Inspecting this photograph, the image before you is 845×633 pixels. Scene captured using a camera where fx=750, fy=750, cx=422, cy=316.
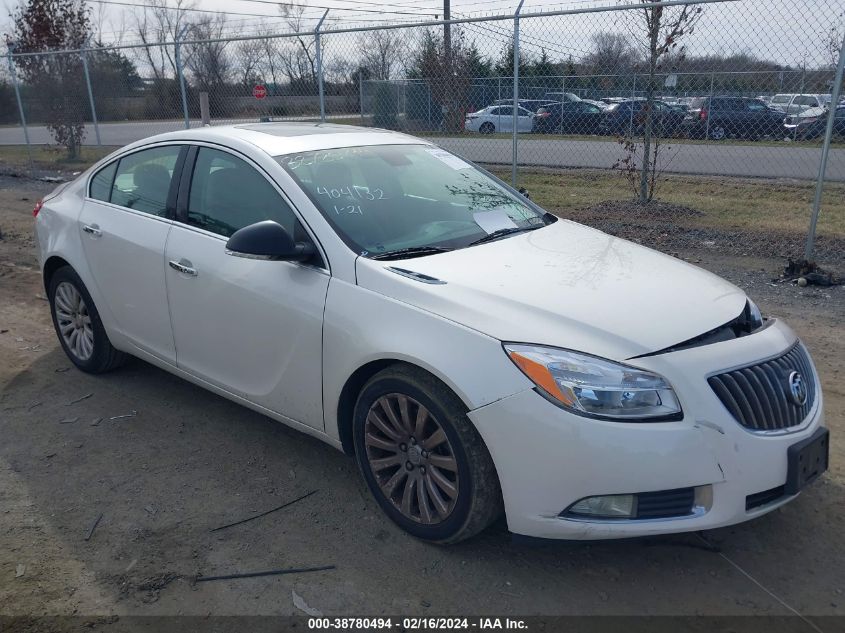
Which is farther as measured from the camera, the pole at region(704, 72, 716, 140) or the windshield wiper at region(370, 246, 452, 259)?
the pole at region(704, 72, 716, 140)

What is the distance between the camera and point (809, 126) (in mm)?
10008

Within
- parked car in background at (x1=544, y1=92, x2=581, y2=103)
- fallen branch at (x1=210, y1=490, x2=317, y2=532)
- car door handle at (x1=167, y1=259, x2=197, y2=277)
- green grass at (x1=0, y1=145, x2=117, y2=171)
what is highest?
parked car in background at (x1=544, y1=92, x2=581, y2=103)

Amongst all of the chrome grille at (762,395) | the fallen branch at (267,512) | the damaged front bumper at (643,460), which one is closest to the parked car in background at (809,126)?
the chrome grille at (762,395)

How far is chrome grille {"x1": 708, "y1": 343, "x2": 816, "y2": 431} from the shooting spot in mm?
2709

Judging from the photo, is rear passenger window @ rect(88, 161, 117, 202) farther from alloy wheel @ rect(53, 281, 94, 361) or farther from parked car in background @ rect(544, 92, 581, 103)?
→ parked car in background @ rect(544, 92, 581, 103)

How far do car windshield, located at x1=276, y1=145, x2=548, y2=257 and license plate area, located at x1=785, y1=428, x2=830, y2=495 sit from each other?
5.51ft

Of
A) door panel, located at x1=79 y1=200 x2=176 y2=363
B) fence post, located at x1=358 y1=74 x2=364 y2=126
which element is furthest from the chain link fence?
door panel, located at x1=79 y1=200 x2=176 y2=363

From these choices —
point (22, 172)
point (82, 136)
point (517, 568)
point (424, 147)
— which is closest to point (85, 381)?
point (424, 147)

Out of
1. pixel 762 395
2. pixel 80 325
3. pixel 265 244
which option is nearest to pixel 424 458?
pixel 265 244

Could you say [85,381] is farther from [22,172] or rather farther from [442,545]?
[22,172]

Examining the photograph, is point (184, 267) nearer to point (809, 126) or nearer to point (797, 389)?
point (797, 389)

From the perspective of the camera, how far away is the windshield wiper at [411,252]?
11.1ft

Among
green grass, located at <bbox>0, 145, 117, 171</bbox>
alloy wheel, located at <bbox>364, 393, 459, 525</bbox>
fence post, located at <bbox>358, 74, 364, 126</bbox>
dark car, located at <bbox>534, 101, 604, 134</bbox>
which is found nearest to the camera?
alloy wheel, located at <bbox>364, 393, 459, 525</bbox>

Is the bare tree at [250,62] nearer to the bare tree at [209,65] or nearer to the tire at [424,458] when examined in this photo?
the bare tree at [209,65]
